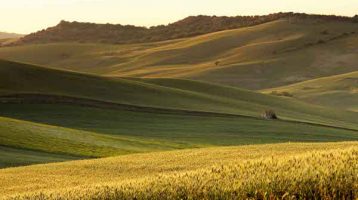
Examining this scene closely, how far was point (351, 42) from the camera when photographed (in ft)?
647

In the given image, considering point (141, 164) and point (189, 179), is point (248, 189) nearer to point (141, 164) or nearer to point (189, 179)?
point (189, 179)

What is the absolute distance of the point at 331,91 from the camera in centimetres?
13212

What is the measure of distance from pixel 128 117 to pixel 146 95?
14.7 metres

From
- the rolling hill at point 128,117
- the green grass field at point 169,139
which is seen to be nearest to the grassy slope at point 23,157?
the green grass field at point 169,139

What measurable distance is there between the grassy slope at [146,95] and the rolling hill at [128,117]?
0.28ft

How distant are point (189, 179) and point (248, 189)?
A: 1558 mm

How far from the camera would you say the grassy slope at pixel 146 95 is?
76438 millimetres

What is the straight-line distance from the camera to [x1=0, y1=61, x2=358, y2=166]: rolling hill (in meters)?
46.8

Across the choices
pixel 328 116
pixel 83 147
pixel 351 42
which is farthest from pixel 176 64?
pixel 83 147

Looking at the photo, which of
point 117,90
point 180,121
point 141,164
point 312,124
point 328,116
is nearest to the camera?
point 141,164

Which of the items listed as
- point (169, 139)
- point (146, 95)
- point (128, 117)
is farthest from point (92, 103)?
point (169, 139)

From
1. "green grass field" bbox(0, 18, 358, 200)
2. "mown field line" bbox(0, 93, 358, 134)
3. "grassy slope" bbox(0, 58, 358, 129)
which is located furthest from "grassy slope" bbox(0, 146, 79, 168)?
"grassy slope" bbox(0, 58, 358, 129)

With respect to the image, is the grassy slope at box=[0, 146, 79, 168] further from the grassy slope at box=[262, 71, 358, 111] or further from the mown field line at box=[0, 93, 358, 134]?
the grassy slope at box=[262, 71, 358, 111]

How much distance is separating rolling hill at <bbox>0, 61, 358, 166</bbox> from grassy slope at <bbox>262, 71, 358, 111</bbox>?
88.7ft
